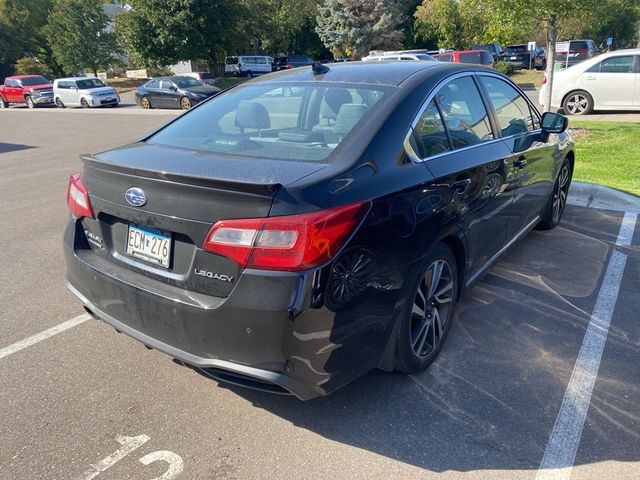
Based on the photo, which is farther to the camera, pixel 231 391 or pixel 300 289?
pixel 231 391

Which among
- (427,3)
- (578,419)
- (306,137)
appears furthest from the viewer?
(427,3)

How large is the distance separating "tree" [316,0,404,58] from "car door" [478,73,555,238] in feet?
133

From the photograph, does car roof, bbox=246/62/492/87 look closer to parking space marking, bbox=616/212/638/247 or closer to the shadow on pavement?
the shadow on pavement

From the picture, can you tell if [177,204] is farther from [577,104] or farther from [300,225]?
[577,104]

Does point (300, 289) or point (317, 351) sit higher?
point (300, 289)

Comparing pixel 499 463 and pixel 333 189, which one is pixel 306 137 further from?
pixel 499 463

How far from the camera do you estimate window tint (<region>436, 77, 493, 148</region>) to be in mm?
3262

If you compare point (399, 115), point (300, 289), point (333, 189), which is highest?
point (399, 115)

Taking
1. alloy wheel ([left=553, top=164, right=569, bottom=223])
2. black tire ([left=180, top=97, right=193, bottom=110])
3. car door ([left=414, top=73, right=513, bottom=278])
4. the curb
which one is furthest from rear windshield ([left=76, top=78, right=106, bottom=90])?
car door ([left=414, top=73, right=513, bottom=278])

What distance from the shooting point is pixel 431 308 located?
307 centimetres

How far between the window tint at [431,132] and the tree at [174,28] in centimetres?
3568

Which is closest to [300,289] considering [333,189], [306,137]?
[333,189]

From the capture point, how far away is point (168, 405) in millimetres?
2848

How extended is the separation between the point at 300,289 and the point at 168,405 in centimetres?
123
